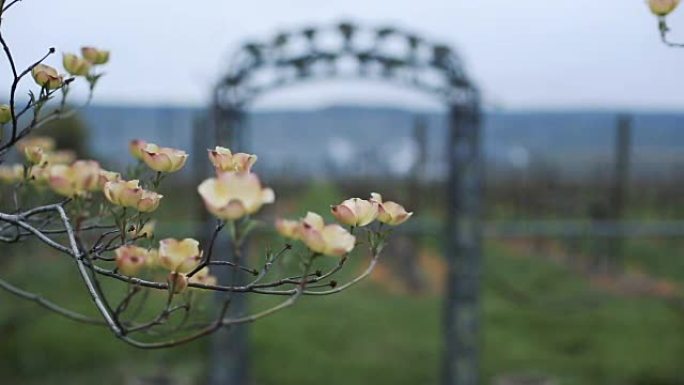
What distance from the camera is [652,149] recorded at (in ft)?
40.2

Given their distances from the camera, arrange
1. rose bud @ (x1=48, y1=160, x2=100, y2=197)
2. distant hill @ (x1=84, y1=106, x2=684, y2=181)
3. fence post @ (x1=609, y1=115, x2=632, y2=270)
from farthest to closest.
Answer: distant hill @ (x1=84, y1=106, x2=684, y2=181) < fence post @ (x1=609, y1=115, x2=632, y2=270) < rose bud @ (x1=48, y1=160, x2=100, y2=197)

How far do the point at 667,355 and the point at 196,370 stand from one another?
2513 millimetres

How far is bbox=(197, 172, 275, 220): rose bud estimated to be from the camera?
18.5 inches

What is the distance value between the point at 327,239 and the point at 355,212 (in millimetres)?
58

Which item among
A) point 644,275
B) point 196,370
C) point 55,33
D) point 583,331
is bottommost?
point 644,275

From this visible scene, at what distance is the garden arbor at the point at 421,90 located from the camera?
9.45 feet

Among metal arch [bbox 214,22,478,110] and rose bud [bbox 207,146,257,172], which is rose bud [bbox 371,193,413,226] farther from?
metal arch [bbox 214,22,478,110]

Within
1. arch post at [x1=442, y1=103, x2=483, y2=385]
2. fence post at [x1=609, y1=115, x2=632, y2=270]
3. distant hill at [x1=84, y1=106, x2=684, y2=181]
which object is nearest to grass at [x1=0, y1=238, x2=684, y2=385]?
arch post at [x1=442, y1=103, x2=483, y2=385]

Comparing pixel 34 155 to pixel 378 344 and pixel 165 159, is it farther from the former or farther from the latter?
pixel 378 344

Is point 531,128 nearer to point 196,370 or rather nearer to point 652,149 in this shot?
point 652,149

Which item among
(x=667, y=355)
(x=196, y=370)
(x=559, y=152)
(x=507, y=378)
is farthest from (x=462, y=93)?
(x=559, y=152)

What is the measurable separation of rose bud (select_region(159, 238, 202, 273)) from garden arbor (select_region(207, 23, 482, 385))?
2.31 meters

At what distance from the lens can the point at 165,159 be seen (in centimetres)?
61

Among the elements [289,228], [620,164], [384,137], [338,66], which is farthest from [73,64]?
[384,137]
